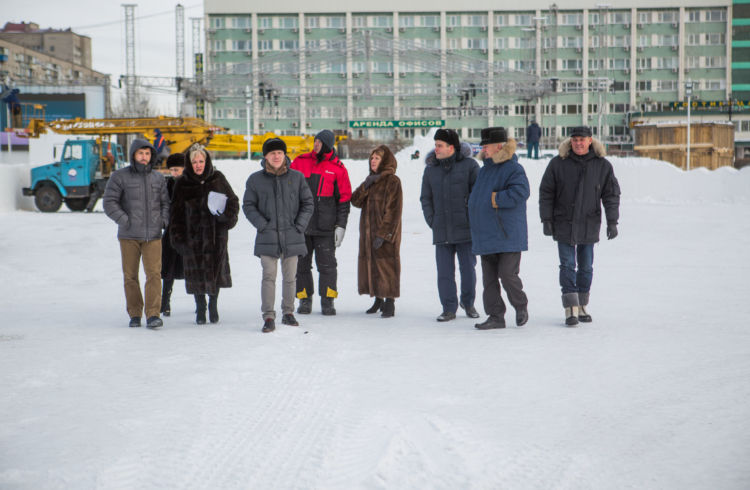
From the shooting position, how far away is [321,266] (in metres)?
8.18

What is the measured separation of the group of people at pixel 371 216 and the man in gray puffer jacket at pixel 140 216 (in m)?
0.01

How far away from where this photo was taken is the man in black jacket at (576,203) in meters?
7.30

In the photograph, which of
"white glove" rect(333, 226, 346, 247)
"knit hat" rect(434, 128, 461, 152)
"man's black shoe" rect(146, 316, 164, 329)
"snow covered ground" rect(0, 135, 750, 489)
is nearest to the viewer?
"snow covered ground" rect(0, 135, 750, 489)

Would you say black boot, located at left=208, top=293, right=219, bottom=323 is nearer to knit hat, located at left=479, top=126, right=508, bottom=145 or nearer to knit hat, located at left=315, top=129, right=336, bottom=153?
knit hat, located at left=315, top=129, right=336, bottom=153

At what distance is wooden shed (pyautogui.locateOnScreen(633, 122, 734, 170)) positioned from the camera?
40.8m

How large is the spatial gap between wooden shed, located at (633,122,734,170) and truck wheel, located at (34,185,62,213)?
29.3 metres

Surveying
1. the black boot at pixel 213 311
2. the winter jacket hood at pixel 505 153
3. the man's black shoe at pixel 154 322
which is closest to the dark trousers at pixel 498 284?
the winter jacket hood at pixel 505 153

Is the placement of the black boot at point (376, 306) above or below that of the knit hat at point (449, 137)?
below

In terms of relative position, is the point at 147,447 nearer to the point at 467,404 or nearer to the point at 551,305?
the point at 467,404

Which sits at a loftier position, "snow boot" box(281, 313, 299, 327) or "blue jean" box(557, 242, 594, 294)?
"blue jean" box(557, 242, 594, 294)

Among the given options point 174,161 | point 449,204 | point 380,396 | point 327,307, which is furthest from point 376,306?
point 380,396

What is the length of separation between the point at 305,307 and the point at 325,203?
3.60ft

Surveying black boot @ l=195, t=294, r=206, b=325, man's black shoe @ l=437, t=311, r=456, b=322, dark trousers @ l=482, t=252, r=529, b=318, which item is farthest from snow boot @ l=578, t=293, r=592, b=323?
black boot @ l=195, t=294, r=206, b=325

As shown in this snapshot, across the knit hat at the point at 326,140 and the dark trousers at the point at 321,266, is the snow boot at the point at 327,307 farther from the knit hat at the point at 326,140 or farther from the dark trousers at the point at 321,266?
the knit hat at the point at 326,140
